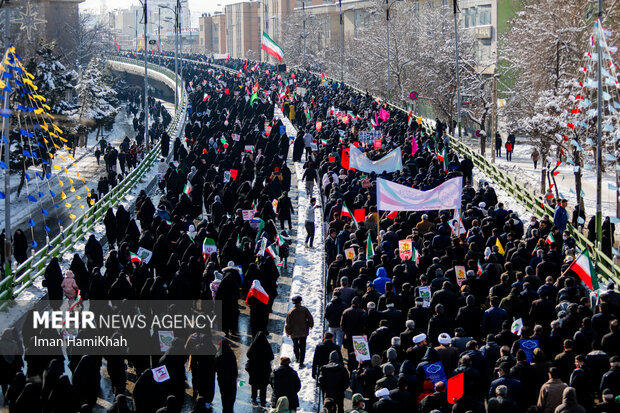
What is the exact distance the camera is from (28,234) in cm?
3509

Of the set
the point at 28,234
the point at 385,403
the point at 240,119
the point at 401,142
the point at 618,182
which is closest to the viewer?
the point at 385,403

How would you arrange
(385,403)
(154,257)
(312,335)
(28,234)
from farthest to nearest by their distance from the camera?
(28,234), (154,257), (312,335), (385,403)

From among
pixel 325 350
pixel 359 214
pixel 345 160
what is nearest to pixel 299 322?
pixel 325 350

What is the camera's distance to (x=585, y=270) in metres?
15.0

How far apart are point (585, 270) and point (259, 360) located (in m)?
5.34

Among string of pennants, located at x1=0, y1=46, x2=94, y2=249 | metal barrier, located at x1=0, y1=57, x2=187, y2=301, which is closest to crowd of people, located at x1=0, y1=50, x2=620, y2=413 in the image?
metal barrier, located at x1=0, y1=57, x2=187, y2=301

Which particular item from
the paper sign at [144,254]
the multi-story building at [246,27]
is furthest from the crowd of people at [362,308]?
the multi-story building at [246,27]

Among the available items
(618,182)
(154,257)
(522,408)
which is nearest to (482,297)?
(522,408)

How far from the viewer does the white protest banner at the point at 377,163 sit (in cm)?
2384

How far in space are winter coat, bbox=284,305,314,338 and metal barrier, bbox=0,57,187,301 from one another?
6.49m

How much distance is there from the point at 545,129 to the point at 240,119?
11.8 meters

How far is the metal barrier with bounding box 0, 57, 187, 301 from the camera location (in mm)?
18753

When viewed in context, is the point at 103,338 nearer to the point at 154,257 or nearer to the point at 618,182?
the point at 154,257

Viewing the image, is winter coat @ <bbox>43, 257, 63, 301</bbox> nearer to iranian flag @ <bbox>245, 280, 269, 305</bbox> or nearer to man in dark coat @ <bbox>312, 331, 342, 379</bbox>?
iranian flag @ <bbox>245, 280, 269, 305</bbox>
